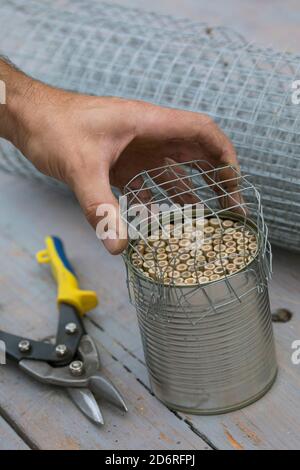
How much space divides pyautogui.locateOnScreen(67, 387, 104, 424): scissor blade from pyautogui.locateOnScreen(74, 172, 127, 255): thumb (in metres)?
0.20

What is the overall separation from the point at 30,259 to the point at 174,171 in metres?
0.32

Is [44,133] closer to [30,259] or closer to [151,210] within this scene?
[151,210]

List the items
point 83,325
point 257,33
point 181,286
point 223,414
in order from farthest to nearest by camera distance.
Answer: point 257,33 → point 83,325 → point 223,414 → point 181,286

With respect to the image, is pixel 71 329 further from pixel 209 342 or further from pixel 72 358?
pixel 209 342

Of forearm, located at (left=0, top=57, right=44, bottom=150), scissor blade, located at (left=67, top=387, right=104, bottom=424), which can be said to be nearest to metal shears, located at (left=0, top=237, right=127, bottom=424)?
scissor blade, located at (left=67, top=387, right=104, bottom=424)

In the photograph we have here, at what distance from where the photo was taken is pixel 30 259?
1.15m

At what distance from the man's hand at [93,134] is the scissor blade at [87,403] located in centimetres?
21

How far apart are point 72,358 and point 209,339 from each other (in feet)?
0.62

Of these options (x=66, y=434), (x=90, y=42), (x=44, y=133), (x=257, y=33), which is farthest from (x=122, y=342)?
(x=257, y=33)

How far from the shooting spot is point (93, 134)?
0.83 metres

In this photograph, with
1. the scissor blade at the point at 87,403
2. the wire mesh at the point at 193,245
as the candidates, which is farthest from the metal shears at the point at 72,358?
the wire mesh at the point at 193,245

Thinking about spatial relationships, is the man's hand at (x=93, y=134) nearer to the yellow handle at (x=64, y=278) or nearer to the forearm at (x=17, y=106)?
the forearm at (x=17, y=106)

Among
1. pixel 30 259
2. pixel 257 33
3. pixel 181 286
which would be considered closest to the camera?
pixel 181 286
